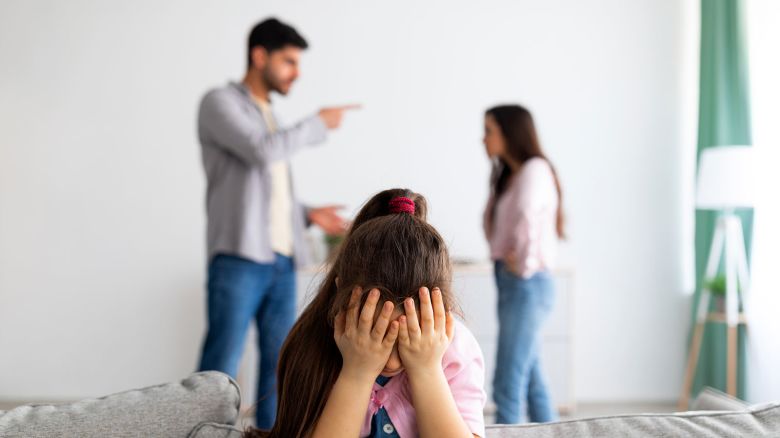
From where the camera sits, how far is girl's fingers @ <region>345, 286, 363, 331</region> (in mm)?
1052

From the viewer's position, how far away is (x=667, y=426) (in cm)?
106

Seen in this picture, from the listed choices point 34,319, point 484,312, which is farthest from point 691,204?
point 34,319

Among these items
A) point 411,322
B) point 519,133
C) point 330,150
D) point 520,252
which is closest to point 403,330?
point 411,322

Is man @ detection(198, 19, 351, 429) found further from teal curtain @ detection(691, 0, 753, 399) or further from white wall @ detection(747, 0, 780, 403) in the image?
teal curtain @ detection(691, 0, 753, 399)

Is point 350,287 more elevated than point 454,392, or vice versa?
point 350,287

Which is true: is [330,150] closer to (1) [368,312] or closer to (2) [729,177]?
(2) [729,177]

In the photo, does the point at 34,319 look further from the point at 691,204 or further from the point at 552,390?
the point at 691,204

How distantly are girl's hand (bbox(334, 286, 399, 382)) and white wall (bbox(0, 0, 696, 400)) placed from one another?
3179 millimetres

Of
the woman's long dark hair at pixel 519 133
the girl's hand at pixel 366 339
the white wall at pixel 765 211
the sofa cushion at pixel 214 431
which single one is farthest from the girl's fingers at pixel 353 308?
the white wall at pixel 765 211

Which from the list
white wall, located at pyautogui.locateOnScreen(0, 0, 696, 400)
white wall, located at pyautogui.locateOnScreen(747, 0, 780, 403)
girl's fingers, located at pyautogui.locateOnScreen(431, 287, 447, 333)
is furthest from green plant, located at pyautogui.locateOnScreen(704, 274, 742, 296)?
girl's fingers, located at pyautogui.locateOnScreen(431, 287, 447, 333)

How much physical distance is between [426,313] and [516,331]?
5.18 feet

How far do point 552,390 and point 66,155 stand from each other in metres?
2.88

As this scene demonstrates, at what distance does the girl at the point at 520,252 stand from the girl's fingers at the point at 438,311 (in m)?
1.53

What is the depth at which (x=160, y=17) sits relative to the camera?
4266mm
